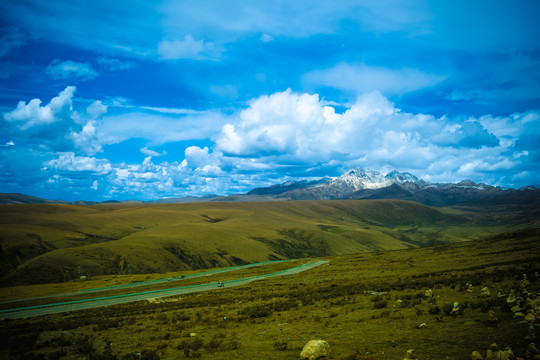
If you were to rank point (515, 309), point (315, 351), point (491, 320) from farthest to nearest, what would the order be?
point (515, 309)
point (491, 320)
point (315, 351)

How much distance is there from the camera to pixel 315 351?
15.6 meters

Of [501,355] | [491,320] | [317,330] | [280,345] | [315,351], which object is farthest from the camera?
[317,330]

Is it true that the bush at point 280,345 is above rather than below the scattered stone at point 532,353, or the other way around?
below

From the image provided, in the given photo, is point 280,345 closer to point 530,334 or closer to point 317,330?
point 317,330

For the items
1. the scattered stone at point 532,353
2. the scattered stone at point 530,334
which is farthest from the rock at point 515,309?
the scattered stone at point 532,353

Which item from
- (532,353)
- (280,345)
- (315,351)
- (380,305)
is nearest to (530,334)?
(532,353)

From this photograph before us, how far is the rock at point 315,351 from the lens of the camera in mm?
15547

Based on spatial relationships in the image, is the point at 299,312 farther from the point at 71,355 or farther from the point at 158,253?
the point at 158,253

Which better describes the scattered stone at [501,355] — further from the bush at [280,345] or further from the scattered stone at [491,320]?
the bush at [280,345]

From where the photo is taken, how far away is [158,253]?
5881 inches

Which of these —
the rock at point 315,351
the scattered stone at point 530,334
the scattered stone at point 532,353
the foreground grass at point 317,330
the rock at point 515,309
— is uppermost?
the scattered stone at point 532,353

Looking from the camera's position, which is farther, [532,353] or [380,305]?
[380,305]

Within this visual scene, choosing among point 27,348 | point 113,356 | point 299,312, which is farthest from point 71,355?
point 299,312

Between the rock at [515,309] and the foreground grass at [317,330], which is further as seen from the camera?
the rock at [515,309]
